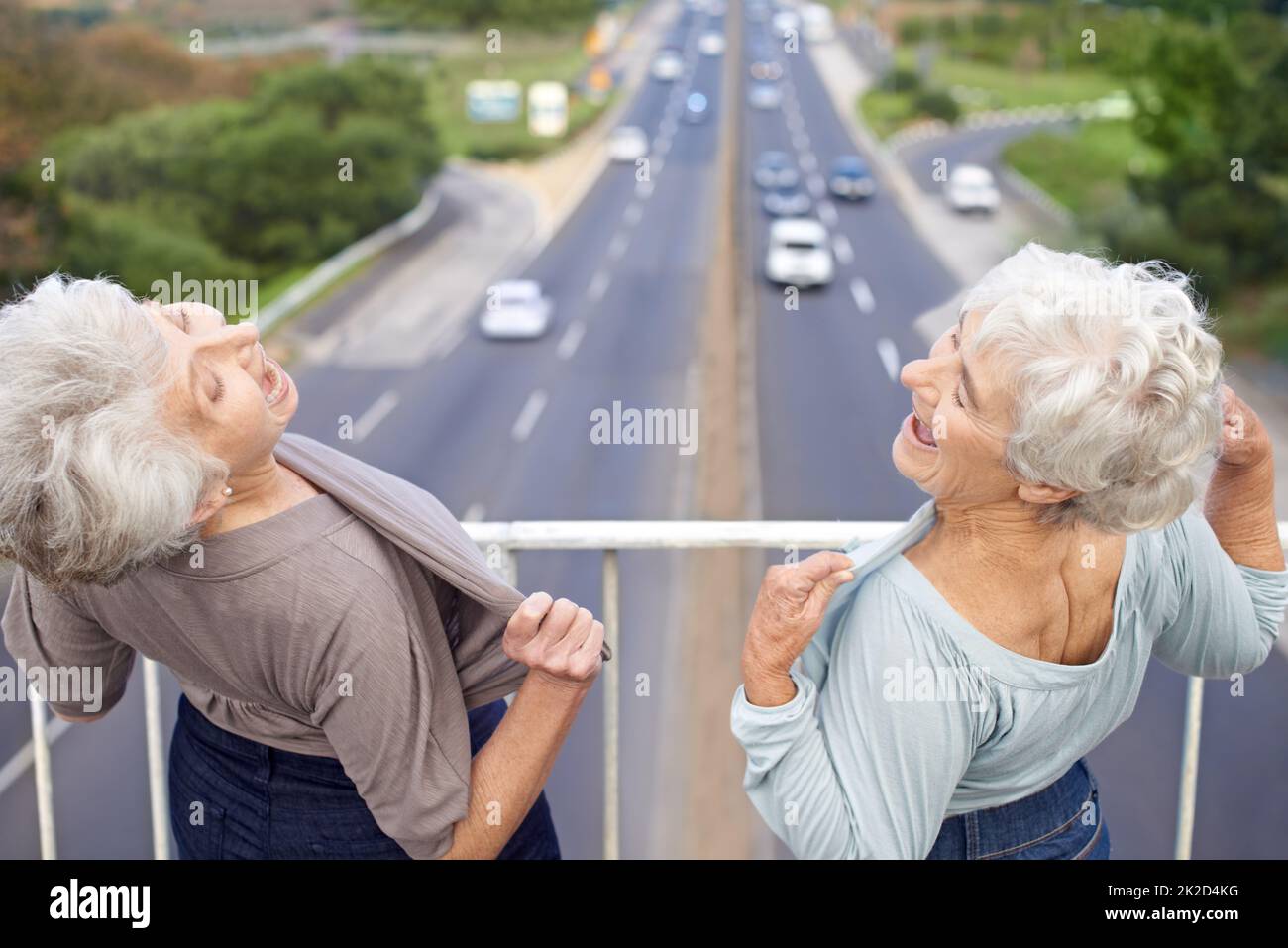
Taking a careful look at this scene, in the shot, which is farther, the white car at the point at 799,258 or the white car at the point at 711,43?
the white car at the point at 711,43

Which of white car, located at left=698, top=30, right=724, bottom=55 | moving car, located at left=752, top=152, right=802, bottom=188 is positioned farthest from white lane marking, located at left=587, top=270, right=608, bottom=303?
white car, located at left=698, top=30, right=724, bottom=55

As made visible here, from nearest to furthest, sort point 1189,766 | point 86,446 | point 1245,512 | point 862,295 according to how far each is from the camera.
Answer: point 86,446, point 1245,512, point 1189,766, point 862,295

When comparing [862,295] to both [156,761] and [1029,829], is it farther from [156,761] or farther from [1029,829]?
[1029,829]

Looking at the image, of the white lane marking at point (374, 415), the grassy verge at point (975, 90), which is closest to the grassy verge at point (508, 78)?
the grassy verge at point (975, 90)

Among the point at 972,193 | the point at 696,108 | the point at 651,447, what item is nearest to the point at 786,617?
the point at 651,447

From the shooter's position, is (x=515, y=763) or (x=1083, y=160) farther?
(x=1083, y=160)

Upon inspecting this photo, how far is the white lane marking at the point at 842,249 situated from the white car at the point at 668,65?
105ft

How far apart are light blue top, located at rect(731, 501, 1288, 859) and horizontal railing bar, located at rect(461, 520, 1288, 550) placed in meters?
0.49

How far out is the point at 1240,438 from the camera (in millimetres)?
1941

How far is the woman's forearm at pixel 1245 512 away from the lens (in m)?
2.01

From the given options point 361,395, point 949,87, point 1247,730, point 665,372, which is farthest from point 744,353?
point 949,87

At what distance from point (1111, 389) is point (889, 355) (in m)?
29.8

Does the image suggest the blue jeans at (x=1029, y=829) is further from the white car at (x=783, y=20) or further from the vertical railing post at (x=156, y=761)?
the white car at (x=783, y=20)

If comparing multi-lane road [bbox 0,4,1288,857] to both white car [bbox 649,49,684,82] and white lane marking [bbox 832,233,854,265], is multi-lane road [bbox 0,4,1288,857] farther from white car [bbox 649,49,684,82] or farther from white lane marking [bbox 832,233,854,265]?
white car [bbox 649,49,684,82]
